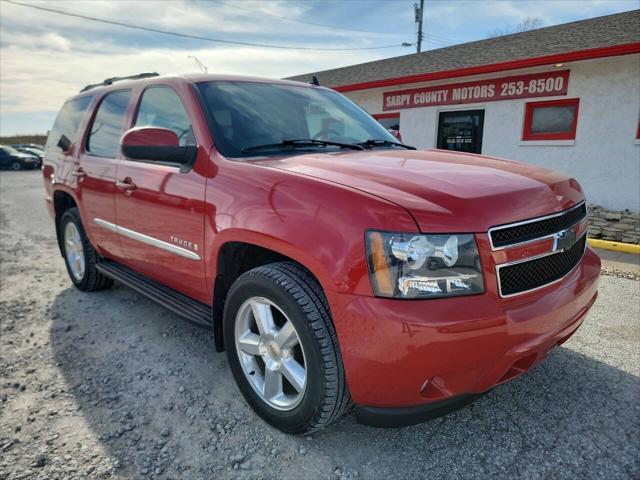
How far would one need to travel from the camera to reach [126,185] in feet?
11.1

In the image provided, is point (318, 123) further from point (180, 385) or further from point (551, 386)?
point (551, 386)

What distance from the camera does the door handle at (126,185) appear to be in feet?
10.8

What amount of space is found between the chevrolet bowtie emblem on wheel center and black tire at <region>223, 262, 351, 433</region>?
112 cm

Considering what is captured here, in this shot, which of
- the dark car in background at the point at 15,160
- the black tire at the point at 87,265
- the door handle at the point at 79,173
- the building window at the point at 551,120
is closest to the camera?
the door handle at the point at 79,173

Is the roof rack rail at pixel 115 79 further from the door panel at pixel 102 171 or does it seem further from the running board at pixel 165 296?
the running board at pixel 165 296

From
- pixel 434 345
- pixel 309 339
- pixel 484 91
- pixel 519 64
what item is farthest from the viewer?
pixel 484 91

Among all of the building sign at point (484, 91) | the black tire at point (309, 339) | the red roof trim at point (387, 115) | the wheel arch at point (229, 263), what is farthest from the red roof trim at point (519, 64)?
the black tire at point (309, 339)

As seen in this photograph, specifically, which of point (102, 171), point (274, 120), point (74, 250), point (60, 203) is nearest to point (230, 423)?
point (274, 120)

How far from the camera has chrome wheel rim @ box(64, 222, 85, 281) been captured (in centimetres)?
454

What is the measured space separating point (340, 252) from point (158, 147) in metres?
1.43

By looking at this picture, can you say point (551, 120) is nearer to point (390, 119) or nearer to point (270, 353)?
point (390, 119)

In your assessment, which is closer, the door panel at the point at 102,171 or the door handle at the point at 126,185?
the door handle at the point at 126,185

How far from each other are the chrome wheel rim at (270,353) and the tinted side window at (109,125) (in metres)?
2.09

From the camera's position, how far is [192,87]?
2998mm
